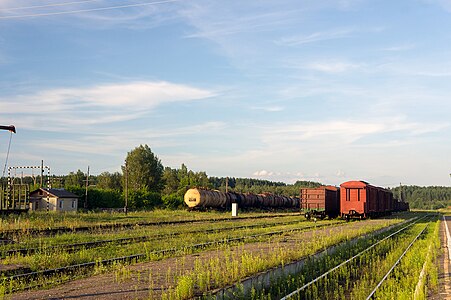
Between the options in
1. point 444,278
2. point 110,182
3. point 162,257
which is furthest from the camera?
point 110,182

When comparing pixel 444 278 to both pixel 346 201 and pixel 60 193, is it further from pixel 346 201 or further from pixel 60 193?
pixel 60 193

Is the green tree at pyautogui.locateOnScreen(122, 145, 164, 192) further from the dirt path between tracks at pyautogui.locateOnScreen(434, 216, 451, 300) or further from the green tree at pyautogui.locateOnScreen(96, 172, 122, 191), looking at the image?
the dirt path between tracks at pyautogui.locateOnScreen(434, 216, 451, 300)

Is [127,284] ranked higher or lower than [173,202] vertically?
lower

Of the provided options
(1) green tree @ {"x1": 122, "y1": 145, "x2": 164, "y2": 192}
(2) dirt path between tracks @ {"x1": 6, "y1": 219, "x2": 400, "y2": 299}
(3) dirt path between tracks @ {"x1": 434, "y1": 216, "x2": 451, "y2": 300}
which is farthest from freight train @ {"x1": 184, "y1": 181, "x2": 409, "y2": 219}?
(1) green tree @ {"x1": 122, "y1": 145, "x2": 164, "y2": 192}

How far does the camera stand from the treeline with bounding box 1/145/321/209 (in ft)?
191

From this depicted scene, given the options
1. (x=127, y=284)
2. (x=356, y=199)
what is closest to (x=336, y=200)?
(x=356, y=199)

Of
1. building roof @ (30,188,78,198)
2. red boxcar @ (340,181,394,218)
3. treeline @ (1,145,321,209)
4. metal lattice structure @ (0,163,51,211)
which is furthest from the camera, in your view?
treeline @ (1,145,321,209)

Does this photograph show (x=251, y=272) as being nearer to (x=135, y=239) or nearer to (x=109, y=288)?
(x=109, y=288)

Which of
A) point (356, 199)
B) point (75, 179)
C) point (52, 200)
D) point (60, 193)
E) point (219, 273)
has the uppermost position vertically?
point (75, 179)

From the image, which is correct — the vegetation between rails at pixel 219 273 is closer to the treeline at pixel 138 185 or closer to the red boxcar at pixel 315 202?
the red boxcar at pixel 315 202

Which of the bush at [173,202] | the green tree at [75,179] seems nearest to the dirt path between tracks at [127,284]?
the bush at [173,202]

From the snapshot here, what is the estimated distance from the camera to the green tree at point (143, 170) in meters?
101

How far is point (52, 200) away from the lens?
4900cm

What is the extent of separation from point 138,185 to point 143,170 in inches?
142
